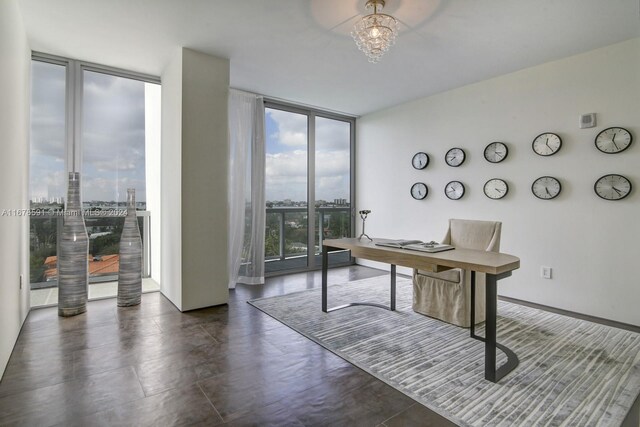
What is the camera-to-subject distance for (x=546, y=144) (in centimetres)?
350

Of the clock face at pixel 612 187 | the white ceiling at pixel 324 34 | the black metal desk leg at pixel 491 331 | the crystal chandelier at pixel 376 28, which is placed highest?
the white ceiling at pixel 324 34

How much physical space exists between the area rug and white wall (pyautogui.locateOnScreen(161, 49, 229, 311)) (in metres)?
0.71

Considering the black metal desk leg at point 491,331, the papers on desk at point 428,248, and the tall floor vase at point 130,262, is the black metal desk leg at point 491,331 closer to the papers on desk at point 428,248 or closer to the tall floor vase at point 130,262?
the papers on desk at point 428,248

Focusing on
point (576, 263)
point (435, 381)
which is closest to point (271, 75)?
point (435, 381)

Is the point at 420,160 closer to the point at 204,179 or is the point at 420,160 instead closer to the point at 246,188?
the point at 246,188

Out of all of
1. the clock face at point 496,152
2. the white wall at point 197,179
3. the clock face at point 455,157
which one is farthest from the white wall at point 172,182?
the clock face at point 496,152

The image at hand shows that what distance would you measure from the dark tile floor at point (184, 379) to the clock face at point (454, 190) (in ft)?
9.12

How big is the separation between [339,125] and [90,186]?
369cm

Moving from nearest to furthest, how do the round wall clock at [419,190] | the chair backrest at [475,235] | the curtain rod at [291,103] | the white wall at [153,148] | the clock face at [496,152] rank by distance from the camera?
the chair backrest at [475,235]
the clock face at [496,152]
the white wall at [153,148]
the curtain rod at [291,103]
the round wall clock at [419,190]

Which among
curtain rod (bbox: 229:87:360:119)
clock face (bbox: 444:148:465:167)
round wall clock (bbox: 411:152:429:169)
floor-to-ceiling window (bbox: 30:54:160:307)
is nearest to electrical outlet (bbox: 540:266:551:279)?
clock face (bbox: 444:148:465:167)

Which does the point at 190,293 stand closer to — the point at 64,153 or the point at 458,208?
the point at 64,153

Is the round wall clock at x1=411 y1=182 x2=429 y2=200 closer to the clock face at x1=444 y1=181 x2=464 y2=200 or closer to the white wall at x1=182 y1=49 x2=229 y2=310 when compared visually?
the clock face at x1=444 y1=181 x2=464 y2=200

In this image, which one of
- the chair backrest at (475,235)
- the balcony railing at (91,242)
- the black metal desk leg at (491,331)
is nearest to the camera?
the black metal desk leg at (491,331)

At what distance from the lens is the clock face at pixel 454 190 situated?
169 inches
